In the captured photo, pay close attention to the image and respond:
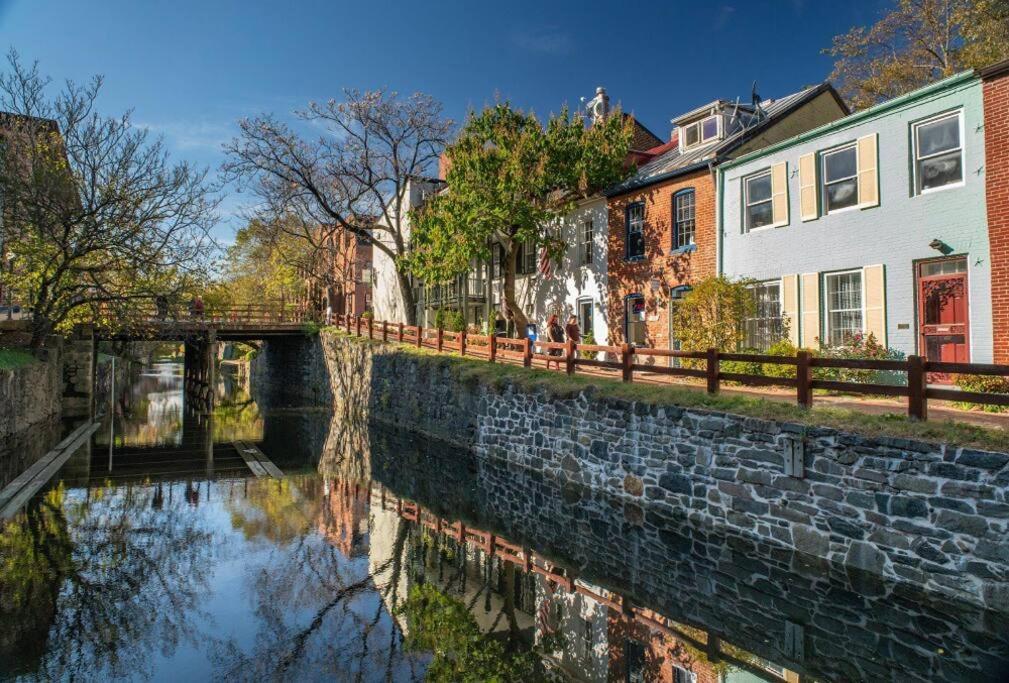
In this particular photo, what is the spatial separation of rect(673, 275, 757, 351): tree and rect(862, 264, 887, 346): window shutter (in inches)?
109

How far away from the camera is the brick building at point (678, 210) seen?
17.5 m

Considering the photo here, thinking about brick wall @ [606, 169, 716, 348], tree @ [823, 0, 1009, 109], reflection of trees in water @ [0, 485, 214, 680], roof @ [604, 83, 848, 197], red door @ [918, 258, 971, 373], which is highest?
tree @ [823, 0, 1009, 109]

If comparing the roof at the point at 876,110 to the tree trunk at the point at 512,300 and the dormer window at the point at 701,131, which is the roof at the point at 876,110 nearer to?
the dormer window at the point at 701,131

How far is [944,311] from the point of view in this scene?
40.4 ft

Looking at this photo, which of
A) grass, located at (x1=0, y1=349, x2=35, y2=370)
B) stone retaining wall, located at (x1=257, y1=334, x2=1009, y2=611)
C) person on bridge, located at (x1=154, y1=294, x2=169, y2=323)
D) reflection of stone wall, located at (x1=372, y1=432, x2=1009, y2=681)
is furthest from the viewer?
person on bridge, located at (x1=154, y1=294, x2=169, y2=323)

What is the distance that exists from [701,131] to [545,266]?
6.92 metres

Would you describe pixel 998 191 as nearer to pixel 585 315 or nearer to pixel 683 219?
pixel 683 219

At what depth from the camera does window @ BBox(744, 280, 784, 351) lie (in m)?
15.7

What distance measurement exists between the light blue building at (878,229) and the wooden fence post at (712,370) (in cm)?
500

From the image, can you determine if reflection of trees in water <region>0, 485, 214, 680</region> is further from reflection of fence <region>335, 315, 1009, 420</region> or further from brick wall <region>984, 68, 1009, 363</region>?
brick wall <region>984, 68, 1009, 363</region>

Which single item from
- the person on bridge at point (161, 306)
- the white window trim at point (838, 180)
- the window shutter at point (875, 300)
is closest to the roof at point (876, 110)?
the white window trim at point (838, 180)

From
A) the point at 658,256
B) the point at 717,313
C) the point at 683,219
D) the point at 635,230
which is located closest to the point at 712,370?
the point at 717,313

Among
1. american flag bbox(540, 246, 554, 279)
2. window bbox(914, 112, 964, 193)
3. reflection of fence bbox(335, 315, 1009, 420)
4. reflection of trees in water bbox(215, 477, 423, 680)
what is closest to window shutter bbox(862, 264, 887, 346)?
reflection of fence bbox(335, 315, 1009, 420)

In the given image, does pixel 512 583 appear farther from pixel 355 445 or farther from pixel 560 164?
pixel 560 164
